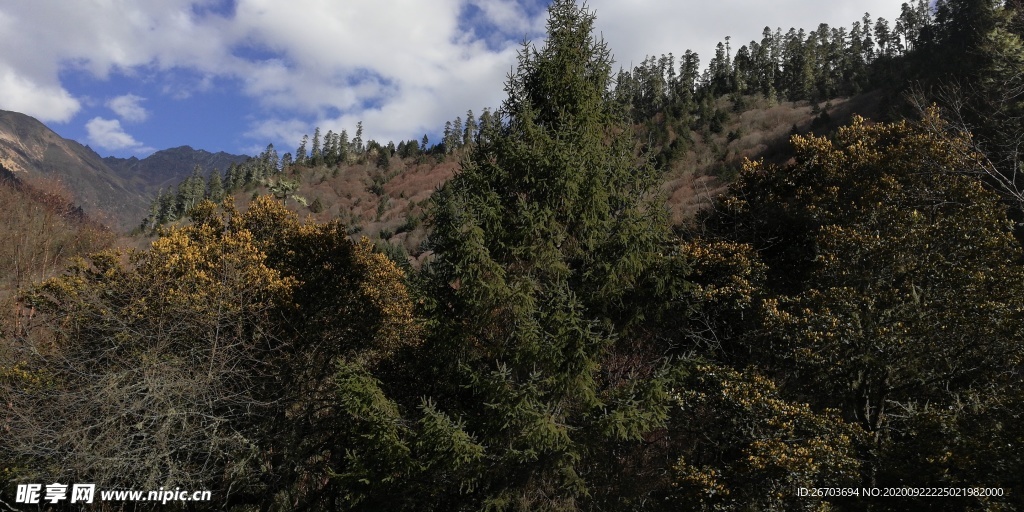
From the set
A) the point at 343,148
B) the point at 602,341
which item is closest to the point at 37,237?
the point at 602,341

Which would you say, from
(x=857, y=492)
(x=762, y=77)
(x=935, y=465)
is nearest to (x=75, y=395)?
(x=857, y=492)

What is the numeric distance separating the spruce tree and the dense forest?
5 cm

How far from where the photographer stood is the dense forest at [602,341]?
7.58 metres

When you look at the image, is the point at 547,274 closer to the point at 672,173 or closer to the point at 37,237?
the point at 672,173

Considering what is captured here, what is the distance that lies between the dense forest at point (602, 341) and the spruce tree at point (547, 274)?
2.1 inches

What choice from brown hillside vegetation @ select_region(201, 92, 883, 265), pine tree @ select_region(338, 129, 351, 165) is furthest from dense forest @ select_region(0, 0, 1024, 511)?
pine tree @ select_region(338, 129, 351, 165)

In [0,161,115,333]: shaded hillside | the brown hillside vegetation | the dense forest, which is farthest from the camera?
the brown hillside vegetation

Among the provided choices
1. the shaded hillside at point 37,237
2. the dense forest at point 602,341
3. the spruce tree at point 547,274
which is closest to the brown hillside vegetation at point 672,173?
the spruce tree at point 547,274

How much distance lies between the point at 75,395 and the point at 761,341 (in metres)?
12.5

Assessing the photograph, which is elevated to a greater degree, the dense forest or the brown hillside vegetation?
the brown hillside vegetation

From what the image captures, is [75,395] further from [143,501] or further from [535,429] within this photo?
[535,429]

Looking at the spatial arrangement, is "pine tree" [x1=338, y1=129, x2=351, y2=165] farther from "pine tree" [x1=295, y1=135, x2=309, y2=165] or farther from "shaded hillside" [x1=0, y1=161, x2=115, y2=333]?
"shaded hillside" [x1=0, y1=161, x2=115, y2=333]

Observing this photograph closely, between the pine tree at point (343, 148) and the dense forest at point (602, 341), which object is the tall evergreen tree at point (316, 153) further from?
the dense forest at point (602, 341)

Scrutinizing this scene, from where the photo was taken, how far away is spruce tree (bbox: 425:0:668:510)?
758cm
